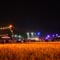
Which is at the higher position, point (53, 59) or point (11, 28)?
point (11, 28)

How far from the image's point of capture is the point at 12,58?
46.2 ft

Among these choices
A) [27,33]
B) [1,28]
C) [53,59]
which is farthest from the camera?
[27,33]

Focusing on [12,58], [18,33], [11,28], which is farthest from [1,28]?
[12,58]

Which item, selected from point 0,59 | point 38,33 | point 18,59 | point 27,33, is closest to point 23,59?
point 18,59

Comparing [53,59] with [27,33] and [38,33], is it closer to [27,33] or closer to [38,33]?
[38,33]

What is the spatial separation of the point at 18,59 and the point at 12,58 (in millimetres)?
718

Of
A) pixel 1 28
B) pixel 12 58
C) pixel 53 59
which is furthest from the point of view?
pixel 1 28

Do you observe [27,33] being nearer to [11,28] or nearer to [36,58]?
[11,28]

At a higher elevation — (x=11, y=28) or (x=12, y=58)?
(x=11, y=28)

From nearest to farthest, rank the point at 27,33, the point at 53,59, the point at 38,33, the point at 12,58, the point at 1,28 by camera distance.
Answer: the point at 53,59
the point at 12,58
the point at 1,28
the point at 38,33
the point at 27,33

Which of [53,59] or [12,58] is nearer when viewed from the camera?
[53,59]

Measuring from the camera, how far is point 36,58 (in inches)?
538

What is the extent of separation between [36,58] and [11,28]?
94.4 meters

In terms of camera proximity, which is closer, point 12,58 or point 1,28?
point 12,58
